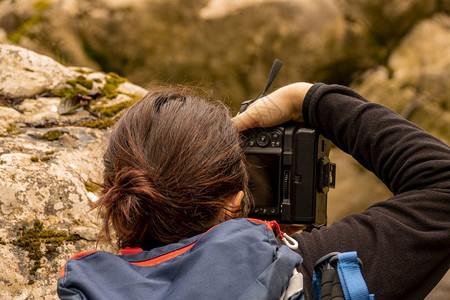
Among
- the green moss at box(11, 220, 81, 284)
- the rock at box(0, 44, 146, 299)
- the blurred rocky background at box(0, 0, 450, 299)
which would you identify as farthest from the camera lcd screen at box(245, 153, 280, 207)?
the blurred rocky background at box(0, 0, 450, 299)

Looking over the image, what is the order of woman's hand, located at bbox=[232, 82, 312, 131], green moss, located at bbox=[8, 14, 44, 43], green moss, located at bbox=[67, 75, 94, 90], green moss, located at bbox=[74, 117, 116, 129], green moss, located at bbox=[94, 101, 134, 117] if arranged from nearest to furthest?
woman's hand, located at bbox=[232, 82, 312, 131] < green moss, located at bbox=[74, 117, 116, 129] < green moss, located at bbox=[94, 101, 134, 117] < green moss, located at bbox=[67, 75, 94, 90] < green moss, located at bbox=[8, 14, 44, 43]

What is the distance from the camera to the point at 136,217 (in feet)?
3.06

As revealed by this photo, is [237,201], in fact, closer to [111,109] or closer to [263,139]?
[263,139]

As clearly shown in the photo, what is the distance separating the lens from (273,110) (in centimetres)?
133

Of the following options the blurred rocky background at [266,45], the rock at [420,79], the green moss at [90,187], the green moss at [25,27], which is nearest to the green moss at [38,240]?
the green moss at [90,187]

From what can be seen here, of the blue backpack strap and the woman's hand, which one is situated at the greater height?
the woman's hand

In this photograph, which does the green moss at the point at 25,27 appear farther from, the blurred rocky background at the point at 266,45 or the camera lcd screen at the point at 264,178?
the camera lcd screen at the point at 264,178

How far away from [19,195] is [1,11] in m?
3.04

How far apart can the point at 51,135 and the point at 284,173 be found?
1.00 metres

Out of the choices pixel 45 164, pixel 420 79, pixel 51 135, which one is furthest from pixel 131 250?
pixel 420 79

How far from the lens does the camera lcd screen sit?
A: 1336mm

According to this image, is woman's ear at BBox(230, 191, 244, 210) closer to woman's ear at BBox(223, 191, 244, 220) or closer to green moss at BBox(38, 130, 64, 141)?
woman's ear at BBox(223, 191, 244, 220)

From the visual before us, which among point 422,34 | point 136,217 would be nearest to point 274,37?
point 422,34

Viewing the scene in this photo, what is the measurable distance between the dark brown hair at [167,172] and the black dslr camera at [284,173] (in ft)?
1.08
